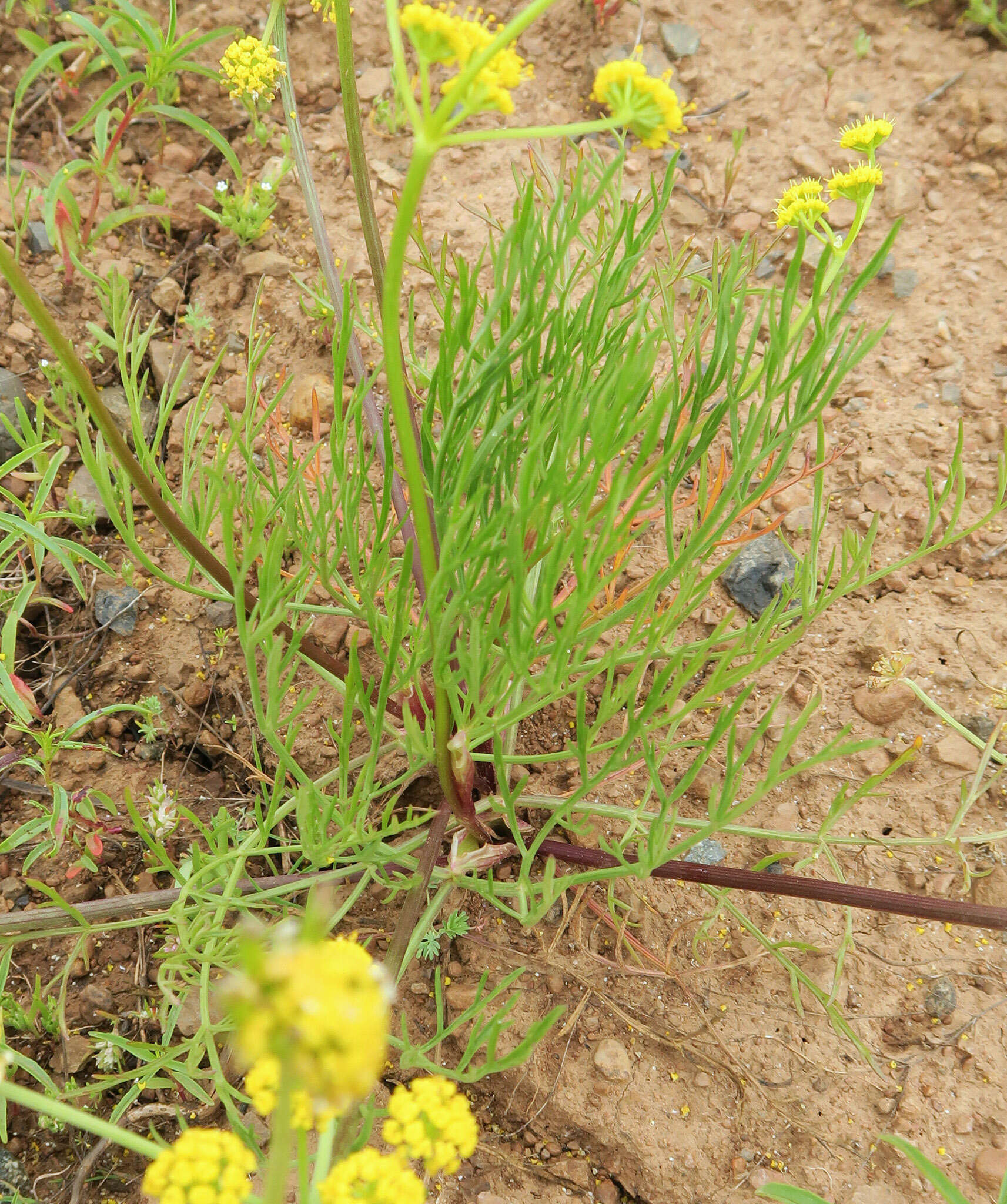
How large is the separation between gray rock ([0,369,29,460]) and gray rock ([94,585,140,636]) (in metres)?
0.40

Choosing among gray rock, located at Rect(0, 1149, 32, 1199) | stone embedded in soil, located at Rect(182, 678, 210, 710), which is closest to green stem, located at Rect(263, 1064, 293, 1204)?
gray rock, located at Rect(0, 1149, 32, 1199)

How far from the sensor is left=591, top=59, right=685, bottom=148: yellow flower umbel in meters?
0.78

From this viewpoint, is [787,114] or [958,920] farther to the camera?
[787,114]

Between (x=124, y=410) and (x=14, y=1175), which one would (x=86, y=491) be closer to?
(x=124, y=410)

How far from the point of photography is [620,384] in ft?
3.30

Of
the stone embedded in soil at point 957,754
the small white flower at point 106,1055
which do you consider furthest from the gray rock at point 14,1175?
the stone embedded in soil at point 957,754

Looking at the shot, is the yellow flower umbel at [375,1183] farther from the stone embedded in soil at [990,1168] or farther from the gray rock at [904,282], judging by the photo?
the gray rock at [904,282]

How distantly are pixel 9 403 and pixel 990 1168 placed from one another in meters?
2.36

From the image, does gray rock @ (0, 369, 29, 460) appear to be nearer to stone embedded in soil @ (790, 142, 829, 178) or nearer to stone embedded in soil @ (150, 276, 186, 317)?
stone embedded in soil @ (150, 276, 186, 317)

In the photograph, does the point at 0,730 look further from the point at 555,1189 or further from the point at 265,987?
the point at 265,987

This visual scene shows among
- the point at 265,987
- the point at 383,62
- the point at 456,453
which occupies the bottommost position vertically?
the point at 456,453

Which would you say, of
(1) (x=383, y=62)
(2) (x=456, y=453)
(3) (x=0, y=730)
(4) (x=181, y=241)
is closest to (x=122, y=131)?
(4) (x=181, y=241)

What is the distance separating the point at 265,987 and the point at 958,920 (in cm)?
118

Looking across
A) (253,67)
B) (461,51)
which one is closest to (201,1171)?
(461,51)
